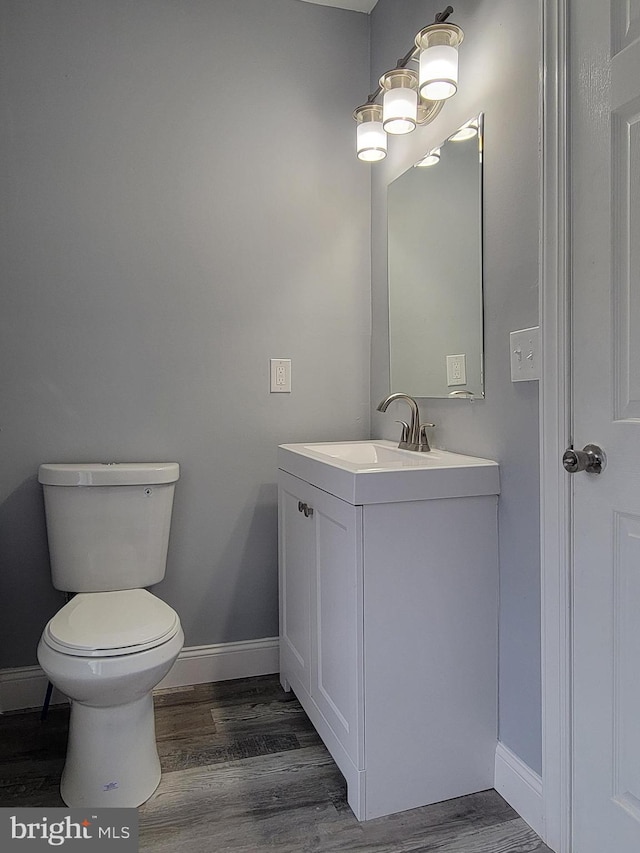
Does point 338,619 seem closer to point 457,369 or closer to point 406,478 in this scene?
point 406,478

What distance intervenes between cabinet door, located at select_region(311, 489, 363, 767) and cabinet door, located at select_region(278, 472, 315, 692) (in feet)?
0.22

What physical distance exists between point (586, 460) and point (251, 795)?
1.19 metres

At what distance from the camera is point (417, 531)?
60.9 inches

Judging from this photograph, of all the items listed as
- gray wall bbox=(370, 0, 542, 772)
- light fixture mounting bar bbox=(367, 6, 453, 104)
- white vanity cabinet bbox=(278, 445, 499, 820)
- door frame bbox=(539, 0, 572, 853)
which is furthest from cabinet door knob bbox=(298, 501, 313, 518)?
light fixture mounting bar bbox=(367, 6, 453, 104)

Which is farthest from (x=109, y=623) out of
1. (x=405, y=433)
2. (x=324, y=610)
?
(x=405, y=433)

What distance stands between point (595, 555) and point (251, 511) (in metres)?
1.31

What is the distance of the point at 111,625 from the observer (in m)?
1.64

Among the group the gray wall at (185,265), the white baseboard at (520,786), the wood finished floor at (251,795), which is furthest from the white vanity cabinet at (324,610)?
the white baseboard at (520,786)

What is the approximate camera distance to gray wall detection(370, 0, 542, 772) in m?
1.48

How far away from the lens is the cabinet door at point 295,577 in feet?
6.21

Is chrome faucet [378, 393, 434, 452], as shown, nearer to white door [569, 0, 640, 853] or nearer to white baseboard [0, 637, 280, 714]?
white door [569, 0, 640, 853]

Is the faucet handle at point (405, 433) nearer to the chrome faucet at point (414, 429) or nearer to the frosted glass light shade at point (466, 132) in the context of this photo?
the chrome faucet at point (414, 429)

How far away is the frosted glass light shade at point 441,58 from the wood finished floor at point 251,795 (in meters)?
1.86

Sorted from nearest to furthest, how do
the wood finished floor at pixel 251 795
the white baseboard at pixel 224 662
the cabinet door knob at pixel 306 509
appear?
the wood finished floor at pixel 251 795 < the cabinet door knob at pixel 306 509 < the white baseboard at pixel 224 662
